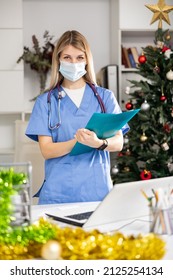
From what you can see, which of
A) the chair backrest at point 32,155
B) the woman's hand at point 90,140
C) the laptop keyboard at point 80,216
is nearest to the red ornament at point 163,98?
the chair backrest at point 32,155

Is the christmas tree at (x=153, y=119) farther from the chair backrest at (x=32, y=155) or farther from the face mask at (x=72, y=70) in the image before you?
the face mask at (x=72, y=70)

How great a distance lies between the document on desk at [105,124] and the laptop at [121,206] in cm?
33

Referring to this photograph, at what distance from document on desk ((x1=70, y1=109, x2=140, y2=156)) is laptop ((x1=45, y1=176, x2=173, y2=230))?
327mm

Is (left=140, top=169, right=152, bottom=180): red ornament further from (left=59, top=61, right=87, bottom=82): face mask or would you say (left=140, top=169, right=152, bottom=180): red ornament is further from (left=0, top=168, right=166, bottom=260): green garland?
(left=0, top=168, right=166, bottom=260): green garland

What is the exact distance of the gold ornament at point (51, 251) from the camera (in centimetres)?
94

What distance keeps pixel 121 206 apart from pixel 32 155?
1.13 meters

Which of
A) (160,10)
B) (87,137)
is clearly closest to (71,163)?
(87,137)

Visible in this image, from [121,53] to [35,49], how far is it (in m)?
0.77

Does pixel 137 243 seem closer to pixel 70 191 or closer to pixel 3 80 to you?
pixel 70 191

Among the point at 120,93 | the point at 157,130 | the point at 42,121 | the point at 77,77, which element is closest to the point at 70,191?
the point at 42,121

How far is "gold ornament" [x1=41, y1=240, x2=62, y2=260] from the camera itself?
37.0 inches

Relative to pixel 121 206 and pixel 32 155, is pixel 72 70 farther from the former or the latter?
pixel 121 206

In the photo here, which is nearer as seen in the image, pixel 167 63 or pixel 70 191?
pixel 70 191
